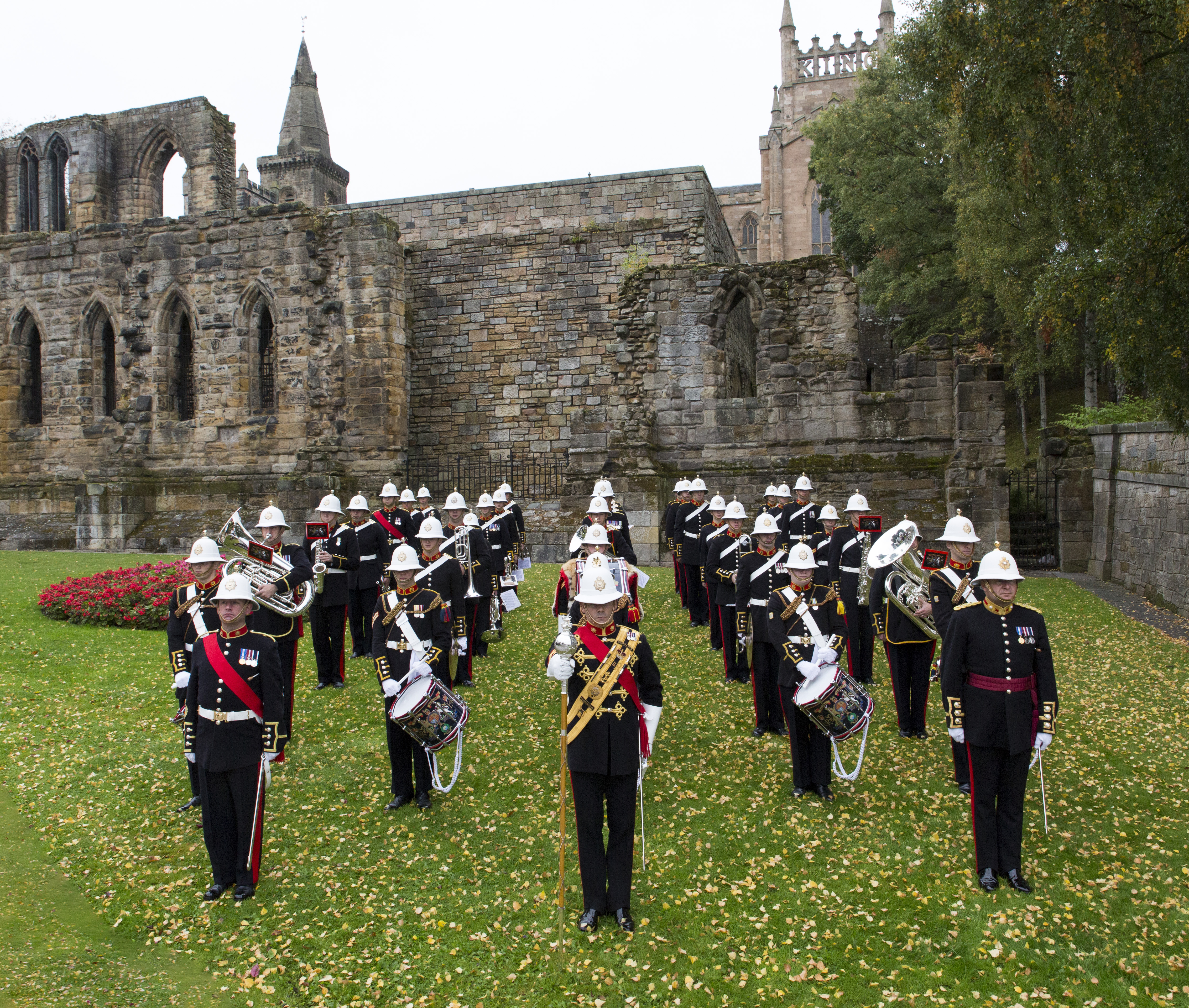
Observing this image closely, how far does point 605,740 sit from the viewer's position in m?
4.91

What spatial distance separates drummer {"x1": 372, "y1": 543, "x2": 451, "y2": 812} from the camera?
6562 mm

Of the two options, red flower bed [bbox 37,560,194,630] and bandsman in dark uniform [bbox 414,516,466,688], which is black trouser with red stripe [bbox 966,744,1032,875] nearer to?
bandsman in dark uniform [bbox 414,516,466,688]

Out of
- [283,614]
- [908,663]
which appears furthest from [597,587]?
[908,663]

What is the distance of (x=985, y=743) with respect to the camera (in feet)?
17.3

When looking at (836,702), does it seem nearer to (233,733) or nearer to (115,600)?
(233,733)

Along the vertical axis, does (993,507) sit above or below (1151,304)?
below

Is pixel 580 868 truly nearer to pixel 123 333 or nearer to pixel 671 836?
pixel 671 836

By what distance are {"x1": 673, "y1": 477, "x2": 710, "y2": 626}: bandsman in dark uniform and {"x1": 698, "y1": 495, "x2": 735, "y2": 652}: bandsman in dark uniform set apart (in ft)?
0.17

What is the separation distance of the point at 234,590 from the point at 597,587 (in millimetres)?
2365

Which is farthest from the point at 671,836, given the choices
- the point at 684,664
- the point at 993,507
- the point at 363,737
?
the point at 993,507

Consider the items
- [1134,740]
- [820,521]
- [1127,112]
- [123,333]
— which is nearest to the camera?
[1134,740]

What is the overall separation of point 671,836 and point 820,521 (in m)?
6.50

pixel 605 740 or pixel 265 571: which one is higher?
pixel 265 571

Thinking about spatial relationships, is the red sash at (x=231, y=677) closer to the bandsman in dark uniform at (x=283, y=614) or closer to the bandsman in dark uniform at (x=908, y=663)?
the bandsman in dark uniform at (x=283, y=614)
